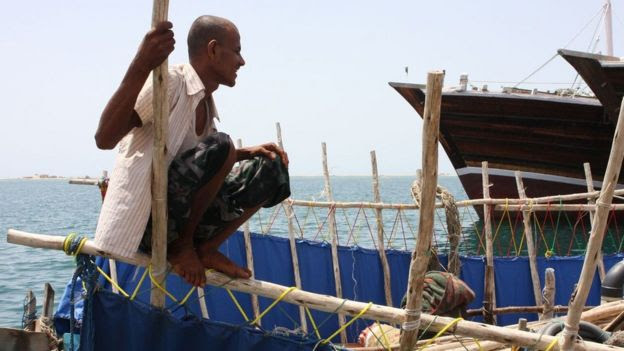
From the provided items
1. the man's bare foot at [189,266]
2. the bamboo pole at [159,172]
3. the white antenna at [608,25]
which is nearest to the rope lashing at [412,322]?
the man's bare foot at [189,266]

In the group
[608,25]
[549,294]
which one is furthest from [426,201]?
[608,25]

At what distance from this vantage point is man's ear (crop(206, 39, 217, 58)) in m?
3.07

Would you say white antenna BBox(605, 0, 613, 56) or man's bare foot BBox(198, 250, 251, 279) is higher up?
white antenna BBox(605, 0, 613, 56)

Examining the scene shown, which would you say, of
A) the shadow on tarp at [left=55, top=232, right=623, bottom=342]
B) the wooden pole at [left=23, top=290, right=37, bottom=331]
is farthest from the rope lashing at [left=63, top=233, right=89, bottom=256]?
the shadow on tarp at [left=55, top=232, right=623, bottom=342]

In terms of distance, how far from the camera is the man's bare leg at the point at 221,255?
121 inches

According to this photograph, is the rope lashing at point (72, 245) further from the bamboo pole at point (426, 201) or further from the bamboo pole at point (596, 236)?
the bamboo pole at point (596, 236)

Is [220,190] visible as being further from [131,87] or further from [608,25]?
[608,25]

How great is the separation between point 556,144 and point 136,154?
53.2 ft

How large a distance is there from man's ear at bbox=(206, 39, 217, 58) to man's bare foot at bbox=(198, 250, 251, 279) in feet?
3.04

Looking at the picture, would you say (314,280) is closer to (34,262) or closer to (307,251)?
(307,251)

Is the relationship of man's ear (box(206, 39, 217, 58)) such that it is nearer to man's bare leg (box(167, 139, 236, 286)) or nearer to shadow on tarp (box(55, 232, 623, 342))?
man's bare leg (box(167, 139, 236, 286))

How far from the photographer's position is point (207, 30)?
307cm

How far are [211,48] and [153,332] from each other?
135 cm

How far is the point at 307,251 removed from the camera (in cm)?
852
